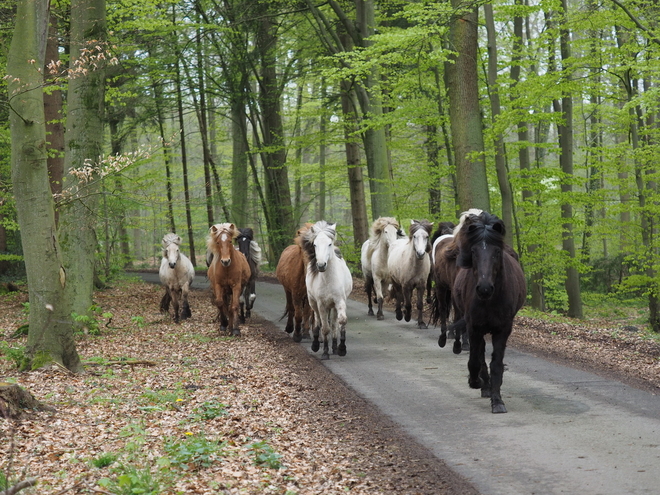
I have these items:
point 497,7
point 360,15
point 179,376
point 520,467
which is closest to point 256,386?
point 179,376

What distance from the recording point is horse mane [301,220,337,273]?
11180 mm

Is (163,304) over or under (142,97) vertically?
under

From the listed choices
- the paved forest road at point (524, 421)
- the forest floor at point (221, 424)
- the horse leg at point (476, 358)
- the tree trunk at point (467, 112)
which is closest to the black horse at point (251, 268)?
the forest floor at point (221, 424)

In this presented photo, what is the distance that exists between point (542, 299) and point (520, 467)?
18.8 metres

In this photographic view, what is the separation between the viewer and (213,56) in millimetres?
31156

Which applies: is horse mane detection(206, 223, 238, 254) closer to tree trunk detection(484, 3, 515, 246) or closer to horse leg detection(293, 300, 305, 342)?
horse leg detection(293, 300, 305, 342)

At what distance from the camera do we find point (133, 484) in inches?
182

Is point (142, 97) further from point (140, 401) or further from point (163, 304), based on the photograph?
point (140, 401)

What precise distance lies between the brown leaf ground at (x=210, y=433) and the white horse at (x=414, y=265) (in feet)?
13.6

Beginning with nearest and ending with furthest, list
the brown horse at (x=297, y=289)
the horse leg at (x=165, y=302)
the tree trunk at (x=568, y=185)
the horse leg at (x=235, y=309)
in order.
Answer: the brown horse at (x=297, y=289) < the horse leg at (x=235, y=309) < the horse leg at (x=165, y=302) < the tree trunk at (x=568, y=185)

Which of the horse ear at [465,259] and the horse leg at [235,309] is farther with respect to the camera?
the horse leg at [235,309]

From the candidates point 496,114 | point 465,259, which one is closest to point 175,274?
point 496,114

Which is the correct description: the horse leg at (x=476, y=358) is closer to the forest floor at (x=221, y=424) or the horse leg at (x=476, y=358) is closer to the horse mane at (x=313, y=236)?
the forest floor at (x=221, y=424)

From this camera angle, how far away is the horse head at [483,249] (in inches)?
281
